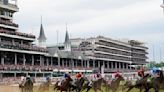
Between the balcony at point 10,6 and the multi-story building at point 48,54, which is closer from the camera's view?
the multi-story building at point 48,54

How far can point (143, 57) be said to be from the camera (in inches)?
6348

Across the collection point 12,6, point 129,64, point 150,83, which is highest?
point 12,6

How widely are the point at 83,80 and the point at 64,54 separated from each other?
78901 mm

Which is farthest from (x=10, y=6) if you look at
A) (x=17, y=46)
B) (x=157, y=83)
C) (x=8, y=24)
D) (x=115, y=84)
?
(x=157, y=83)

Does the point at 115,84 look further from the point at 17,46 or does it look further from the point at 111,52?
the point at 111,52

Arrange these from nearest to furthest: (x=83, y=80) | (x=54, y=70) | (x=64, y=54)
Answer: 1. (x=83, y=80)
2. (x=54, y=70)
3. (x=64, y=54)

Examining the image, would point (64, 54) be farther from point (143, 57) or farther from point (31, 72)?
point (143, 57)

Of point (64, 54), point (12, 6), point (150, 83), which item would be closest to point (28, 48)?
point (12, 6)

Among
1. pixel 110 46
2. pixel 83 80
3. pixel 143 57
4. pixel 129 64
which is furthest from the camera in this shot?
pixel 143 57

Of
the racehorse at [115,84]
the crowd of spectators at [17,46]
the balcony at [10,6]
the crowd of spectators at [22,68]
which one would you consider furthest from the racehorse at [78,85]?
the balcony at [10,6]

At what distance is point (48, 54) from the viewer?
9400 cm

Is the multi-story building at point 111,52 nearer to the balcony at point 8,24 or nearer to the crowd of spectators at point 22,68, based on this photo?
the crowd of spectators at point 22,68

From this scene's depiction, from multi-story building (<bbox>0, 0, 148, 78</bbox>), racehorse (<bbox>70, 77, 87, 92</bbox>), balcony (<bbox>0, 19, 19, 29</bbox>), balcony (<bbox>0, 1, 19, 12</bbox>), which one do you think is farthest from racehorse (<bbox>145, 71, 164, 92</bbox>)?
balcony (<bbox>0, 1, 19, 12</bbox>)

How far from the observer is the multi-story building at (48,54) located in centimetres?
7762
